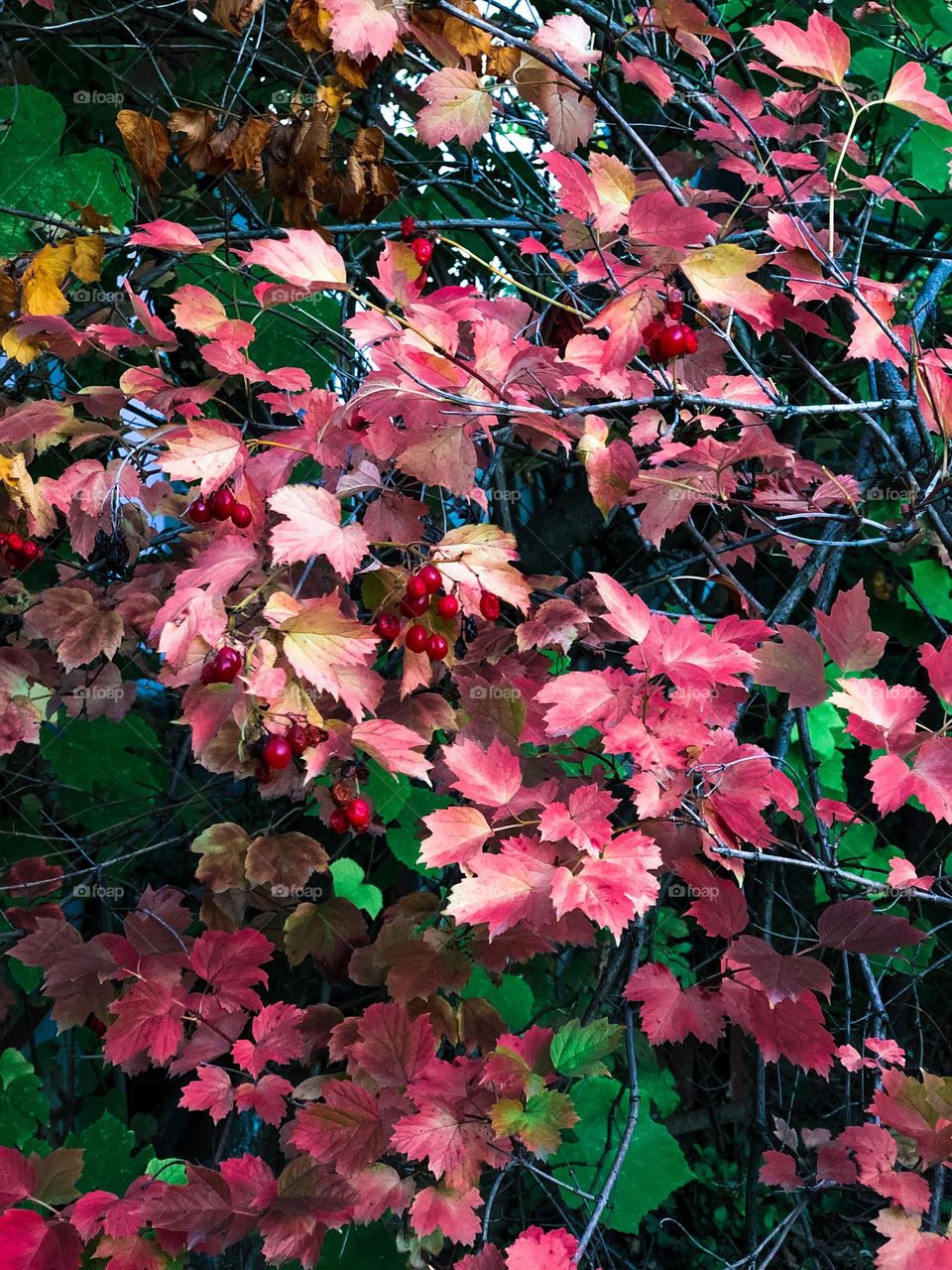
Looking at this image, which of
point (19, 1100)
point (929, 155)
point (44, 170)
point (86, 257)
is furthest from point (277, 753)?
point (929, 155)

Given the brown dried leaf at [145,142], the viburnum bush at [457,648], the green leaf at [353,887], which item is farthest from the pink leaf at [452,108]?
the green leaf at [353,887]

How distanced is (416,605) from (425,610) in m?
0.05

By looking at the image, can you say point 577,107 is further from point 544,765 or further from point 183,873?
point 183,873

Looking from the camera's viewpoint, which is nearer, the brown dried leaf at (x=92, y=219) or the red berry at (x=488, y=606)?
the red berry at (x=488, y=606)

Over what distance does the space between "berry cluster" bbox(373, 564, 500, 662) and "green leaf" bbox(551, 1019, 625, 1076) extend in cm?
56

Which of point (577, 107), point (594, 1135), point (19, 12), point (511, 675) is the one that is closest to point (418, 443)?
point (511, 675)

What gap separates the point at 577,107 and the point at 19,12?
195 cm

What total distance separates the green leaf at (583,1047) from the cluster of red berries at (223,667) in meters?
0.67

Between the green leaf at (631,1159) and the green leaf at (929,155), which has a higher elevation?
the green leaf at (929,155)

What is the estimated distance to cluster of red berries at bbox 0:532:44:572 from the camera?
5.74 feet

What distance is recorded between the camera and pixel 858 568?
3053mm

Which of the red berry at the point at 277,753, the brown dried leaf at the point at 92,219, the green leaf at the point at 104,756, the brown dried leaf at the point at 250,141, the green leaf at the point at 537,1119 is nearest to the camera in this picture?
the green leaf at the point at 537,1119

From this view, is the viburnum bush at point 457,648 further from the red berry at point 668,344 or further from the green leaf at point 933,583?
the green leaf at point 933,583

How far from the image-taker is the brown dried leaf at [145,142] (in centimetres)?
204
